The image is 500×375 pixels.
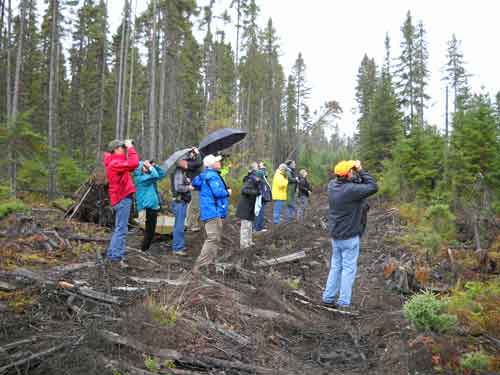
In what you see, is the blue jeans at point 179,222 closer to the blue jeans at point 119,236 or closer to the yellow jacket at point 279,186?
the blue jeans at point 119,236

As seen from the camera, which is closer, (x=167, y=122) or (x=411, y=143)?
(x=411, y=143)

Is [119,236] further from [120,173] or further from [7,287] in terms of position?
[7,287]

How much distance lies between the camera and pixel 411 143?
16.9m

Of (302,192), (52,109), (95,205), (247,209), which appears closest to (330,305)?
(247,209)

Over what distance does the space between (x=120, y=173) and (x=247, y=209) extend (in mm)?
3199

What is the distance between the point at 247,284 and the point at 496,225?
277 inches

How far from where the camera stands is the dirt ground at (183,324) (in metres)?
3.98

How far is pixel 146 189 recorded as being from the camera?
8.29 metres

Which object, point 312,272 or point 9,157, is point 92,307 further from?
point 9,157

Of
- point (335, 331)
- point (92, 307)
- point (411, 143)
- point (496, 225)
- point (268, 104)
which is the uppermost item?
point (268, 104)

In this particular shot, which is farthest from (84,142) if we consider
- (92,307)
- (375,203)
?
(92,307)

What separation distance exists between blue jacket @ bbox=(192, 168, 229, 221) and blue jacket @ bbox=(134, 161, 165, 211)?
1.24 metres

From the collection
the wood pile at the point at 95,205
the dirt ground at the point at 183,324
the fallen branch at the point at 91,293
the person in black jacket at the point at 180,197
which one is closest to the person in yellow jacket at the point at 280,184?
the person in black jacket at the point at 180,197

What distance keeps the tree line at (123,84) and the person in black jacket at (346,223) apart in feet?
31.4
